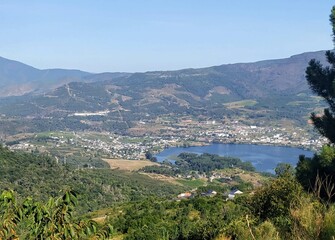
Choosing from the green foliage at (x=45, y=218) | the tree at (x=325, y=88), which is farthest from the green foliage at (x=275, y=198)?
the green foliage at (x=45, y=218)

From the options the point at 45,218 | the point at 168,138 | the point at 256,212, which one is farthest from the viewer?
the point at 168,138

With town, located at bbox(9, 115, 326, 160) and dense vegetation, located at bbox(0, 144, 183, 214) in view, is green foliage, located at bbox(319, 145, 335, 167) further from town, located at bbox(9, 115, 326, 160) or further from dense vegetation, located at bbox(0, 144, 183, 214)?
town, located at bbox(9, 115, 326, 160)

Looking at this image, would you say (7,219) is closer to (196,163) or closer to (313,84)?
(313,84)

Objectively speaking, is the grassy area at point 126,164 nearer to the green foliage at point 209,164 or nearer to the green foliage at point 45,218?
the green foliage at point 209,164

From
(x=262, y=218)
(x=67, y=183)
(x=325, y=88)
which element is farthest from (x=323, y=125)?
(x=67, y=183)

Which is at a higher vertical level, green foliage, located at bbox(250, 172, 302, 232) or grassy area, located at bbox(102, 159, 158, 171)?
green foliage, located at bbox(250, 172, 302, 232)

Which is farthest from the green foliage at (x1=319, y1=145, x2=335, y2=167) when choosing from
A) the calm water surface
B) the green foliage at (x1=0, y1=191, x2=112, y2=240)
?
the calm water surface

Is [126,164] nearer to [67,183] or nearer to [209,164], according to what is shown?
[209,164]

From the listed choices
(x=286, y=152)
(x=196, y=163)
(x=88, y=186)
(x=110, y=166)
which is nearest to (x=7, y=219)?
(x=88, y=186)
